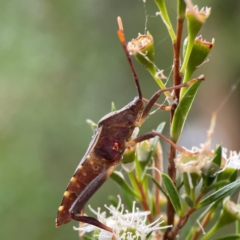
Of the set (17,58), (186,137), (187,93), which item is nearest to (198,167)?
(187,93)

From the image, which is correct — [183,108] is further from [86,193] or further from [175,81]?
[86,193]

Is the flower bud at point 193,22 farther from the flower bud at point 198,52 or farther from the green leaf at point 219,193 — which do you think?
the green leaf at point 219,193

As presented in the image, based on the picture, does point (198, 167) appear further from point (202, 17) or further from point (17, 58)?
point (17, 58)

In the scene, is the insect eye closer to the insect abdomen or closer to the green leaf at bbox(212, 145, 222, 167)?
the insect abdomen

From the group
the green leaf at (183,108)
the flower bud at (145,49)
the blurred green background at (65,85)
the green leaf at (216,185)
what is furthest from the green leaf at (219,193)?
the blurred green background at (65,85)

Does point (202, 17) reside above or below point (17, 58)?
below

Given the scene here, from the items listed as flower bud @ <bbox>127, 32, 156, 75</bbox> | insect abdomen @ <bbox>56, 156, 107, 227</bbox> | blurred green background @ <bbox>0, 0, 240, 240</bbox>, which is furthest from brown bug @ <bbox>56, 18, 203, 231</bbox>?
blurred green background @ <bbox>0, 0, 240, 240</bbox>
